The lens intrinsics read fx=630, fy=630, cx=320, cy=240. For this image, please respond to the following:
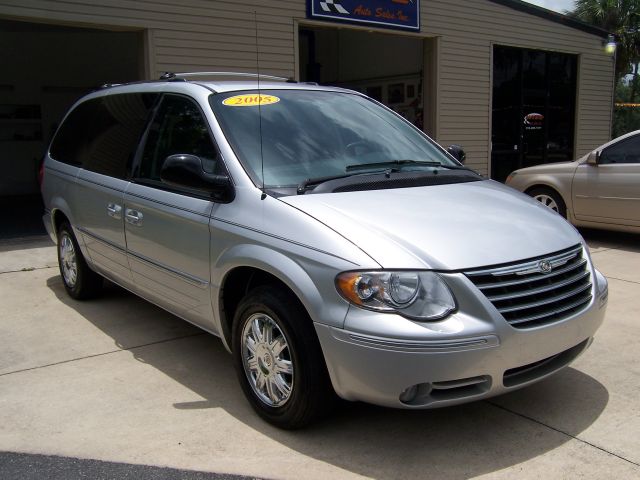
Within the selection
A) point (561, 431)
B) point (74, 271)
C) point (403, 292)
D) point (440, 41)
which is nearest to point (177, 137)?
point (403, 292)

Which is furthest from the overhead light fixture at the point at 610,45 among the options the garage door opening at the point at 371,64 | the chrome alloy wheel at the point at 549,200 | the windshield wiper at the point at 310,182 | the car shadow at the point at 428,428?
the windshield wiper at the point at 310,182

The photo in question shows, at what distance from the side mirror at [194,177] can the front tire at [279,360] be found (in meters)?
0.62

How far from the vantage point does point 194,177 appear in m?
3.52

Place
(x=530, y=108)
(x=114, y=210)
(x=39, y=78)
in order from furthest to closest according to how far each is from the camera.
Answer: (x=39, y=78), (x=530, y=108), (x=114, y=210)

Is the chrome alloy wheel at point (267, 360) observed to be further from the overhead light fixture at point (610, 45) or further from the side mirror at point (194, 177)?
the overhead light fixture at point (610, 45)

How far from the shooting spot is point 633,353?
439cm

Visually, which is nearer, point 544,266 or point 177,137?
point 544,266

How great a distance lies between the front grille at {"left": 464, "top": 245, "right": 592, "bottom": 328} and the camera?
9.49 feet

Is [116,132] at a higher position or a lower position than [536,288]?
higher

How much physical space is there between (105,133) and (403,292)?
3340 mm

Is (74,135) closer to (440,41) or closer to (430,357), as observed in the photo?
(430,357)

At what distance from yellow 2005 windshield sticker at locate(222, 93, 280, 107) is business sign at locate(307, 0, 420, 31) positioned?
669cm

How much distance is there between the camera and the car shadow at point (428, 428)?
303 centimetres

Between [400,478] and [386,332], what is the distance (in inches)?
27.9
